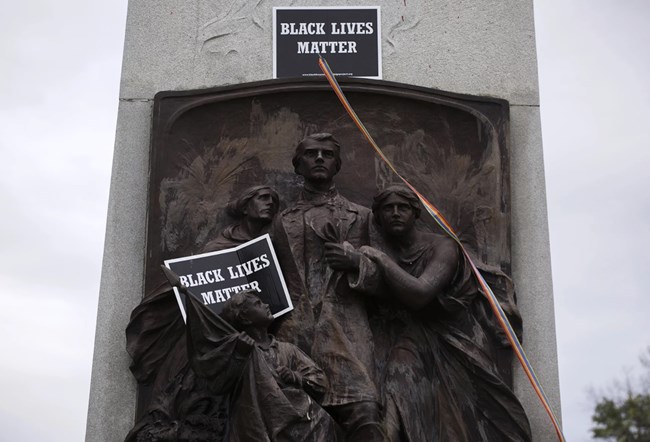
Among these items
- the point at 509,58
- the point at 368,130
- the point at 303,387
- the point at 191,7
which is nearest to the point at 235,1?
the point at 191,7

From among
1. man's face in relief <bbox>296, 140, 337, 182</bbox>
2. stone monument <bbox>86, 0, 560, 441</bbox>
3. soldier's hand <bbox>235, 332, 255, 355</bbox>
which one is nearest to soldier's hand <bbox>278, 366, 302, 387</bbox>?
soldier's hand <bbox>235, 332, 255, 355</bbox>

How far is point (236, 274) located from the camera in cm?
840

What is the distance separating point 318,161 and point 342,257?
742 millimetres

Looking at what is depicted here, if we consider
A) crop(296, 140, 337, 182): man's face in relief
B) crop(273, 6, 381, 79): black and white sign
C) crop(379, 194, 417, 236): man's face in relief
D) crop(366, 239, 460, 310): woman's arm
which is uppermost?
crop(273, 6, 381, 79): black and white sign

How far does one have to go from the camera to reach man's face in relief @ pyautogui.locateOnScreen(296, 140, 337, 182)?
339 inches

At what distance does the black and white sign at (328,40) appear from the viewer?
9.38 m

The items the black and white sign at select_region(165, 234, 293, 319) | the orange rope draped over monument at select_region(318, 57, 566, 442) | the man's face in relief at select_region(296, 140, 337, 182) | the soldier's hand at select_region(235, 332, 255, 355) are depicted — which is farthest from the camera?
the man's face in relief at select_region(296, 140, 337, 182)

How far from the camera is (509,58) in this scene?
9375 mm

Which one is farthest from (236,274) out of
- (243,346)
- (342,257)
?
(243,346)

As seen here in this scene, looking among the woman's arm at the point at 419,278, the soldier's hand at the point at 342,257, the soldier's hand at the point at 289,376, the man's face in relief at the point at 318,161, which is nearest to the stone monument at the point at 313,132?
the soldier's hand at the point at 342,257

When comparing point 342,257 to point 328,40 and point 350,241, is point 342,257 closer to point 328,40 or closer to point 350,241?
point 350,241

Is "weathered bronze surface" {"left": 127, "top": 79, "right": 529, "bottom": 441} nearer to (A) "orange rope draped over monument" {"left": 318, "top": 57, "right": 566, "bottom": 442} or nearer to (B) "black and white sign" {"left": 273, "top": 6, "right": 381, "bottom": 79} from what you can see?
(A) "orange rope draped over monument" {"left": 318, "top": 57, "right": 566, "bottom": 442}

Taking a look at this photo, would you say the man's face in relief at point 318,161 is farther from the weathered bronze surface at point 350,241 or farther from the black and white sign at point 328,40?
the black and white sign at point 328,40

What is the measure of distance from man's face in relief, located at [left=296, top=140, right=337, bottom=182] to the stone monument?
0.32m
